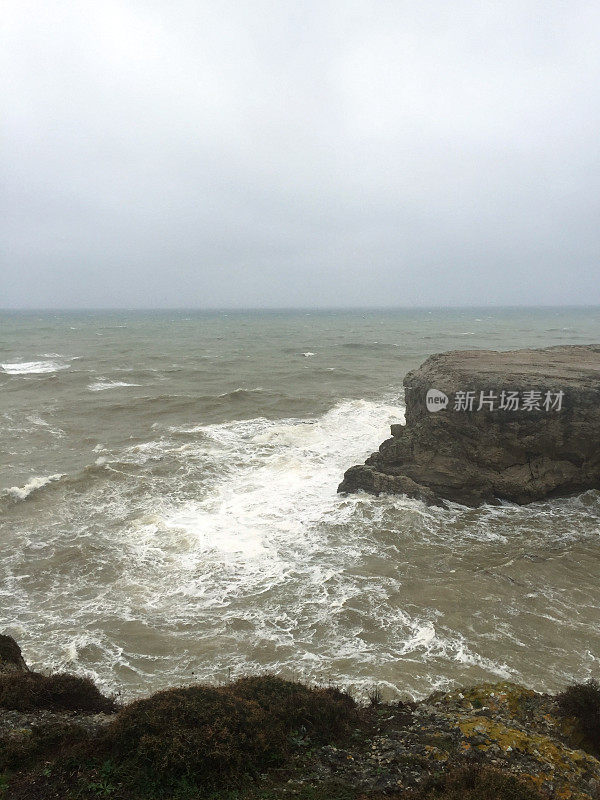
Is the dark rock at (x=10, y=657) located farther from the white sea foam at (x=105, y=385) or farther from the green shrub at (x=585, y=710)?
the white sea foam at (x=105, y=385)

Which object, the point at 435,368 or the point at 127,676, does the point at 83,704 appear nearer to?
the point at 127,676

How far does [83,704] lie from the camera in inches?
260

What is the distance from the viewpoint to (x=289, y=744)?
577cm

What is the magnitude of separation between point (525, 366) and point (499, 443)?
4343mm

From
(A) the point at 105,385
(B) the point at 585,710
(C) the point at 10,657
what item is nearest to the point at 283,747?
(B) the point at 585,710

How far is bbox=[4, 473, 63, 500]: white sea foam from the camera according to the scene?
54.3 ft

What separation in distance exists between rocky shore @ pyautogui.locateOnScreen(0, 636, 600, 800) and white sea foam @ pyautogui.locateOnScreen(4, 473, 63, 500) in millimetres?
11196

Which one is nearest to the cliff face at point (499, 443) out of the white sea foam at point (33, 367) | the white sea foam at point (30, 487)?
the white sea foam at point (30, 487)

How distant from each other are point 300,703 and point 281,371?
3870 centimetres

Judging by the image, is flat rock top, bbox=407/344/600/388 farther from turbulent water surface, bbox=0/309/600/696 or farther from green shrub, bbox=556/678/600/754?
green shrub, bbox=556/678/600/754

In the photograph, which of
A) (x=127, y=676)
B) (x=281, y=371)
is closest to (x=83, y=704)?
(x=127, y=676)


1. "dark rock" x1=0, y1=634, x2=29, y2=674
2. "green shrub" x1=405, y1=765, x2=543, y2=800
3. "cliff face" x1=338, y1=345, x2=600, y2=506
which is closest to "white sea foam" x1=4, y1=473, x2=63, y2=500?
"dark rock" x1=0, y1=634, x2=29, y2=674

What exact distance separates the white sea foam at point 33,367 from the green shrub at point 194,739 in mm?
42900

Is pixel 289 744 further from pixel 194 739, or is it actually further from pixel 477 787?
pixel 477 787
